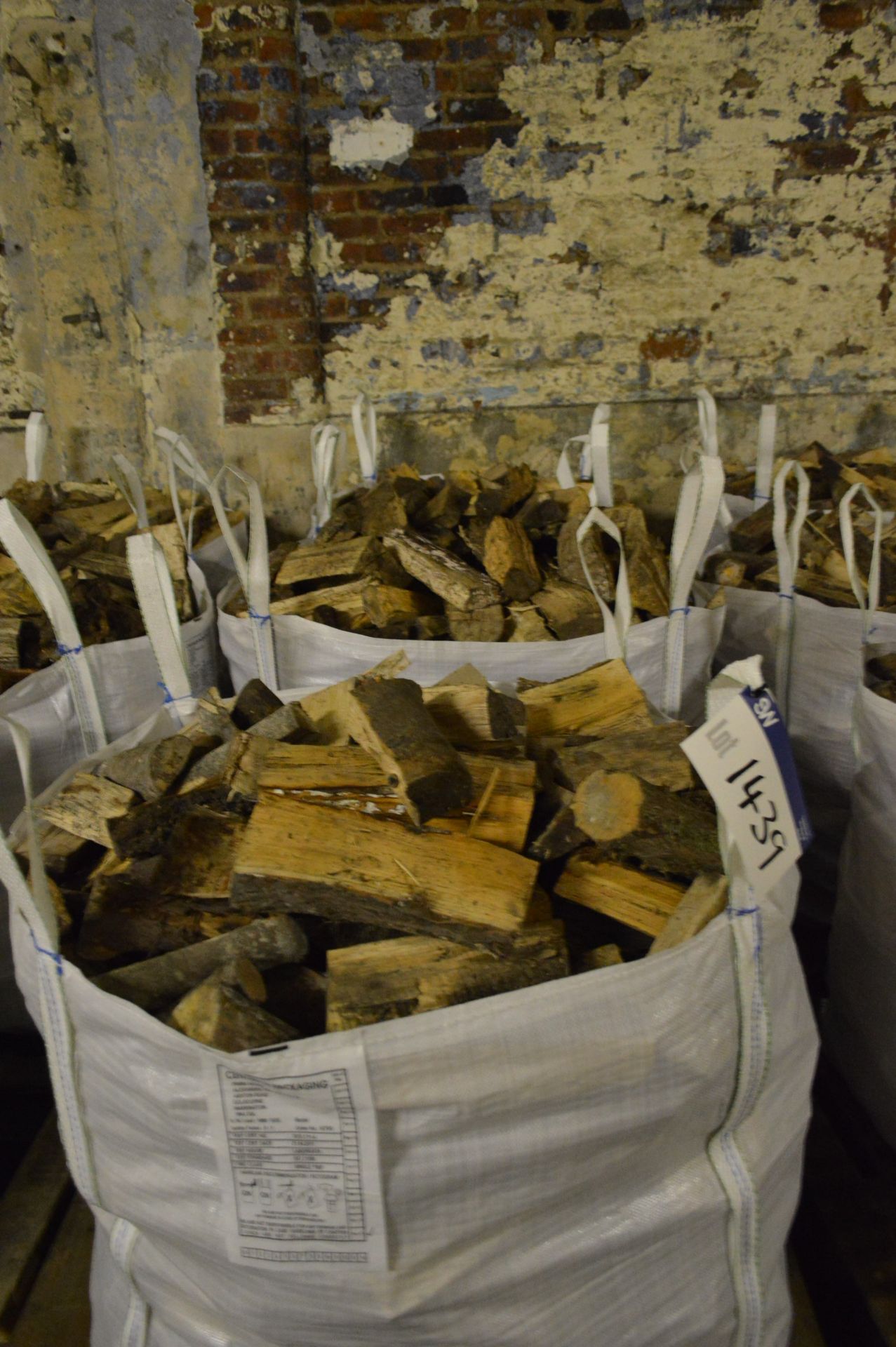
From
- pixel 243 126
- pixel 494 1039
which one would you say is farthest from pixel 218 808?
pixel 243 126

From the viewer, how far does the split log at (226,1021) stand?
1.01m

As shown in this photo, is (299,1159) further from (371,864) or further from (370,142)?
(370,142)

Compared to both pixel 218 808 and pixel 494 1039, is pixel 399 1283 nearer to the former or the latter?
pixel 494 1039

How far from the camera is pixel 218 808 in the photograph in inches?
52.7

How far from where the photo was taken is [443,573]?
6.73 ft

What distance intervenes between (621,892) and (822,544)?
1.48 m

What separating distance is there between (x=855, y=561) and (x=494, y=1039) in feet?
5.46

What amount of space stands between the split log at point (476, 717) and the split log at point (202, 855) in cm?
35

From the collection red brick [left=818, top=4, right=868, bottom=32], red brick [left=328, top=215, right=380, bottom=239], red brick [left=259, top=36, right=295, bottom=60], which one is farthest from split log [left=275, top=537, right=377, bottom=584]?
red brick [left=818, top=4, right=868, bottom=32]

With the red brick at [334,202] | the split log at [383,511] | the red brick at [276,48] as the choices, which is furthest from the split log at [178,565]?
the red brick at [276,48]

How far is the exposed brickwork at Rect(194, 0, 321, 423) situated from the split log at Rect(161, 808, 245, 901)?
2230 mm

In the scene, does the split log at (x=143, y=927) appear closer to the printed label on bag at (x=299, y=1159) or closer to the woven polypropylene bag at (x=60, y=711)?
the printed label on bag at (x=299, y=1159)

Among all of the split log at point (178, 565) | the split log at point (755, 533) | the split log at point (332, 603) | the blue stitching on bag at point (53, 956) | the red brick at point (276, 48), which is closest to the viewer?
the blue stitching on bag at point (53, 956)

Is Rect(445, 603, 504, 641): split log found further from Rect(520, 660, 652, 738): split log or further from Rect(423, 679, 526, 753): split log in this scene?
Rect(423, 679, 526, 753): split log
